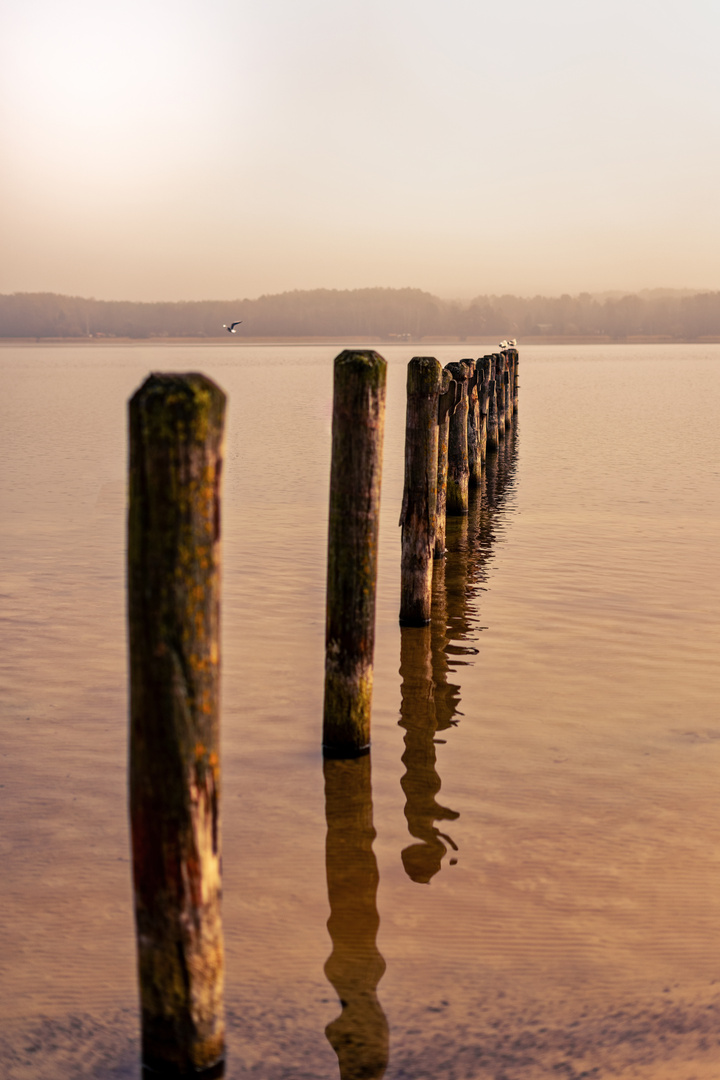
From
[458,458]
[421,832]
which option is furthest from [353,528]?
[458,458]

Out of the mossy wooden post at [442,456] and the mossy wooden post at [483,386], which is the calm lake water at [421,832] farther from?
the mossy wooden post at [483,386]

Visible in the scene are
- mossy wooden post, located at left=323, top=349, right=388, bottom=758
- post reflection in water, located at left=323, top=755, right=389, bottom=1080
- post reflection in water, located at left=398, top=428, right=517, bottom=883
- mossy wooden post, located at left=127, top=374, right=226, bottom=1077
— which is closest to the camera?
mossy wooden post, located at left=127, top=374, right=226, bottom=1077

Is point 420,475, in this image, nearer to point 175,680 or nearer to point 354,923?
point 354,923

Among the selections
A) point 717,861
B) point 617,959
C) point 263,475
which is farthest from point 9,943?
point 263,475

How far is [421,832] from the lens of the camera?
554 cm

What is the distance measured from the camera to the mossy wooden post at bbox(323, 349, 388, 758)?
6.02 metres

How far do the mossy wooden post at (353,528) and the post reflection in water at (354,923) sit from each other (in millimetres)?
561

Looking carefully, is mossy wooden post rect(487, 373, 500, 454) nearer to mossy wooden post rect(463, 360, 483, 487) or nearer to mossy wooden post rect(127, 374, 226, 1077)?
mossy wooden post rect(463, 360, 483, 487)

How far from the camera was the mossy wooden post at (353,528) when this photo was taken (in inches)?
237

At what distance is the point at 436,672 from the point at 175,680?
5157 millimetres

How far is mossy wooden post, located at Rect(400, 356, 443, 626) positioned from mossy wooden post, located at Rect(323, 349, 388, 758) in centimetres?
310

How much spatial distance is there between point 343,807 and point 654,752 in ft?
6.92

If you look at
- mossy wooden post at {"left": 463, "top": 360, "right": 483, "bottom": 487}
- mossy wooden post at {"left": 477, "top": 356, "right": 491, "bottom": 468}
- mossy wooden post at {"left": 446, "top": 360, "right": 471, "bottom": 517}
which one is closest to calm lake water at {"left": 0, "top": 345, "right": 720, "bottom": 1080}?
mossy wooden post at {"left": 446, "top": 360, "right": 471, "bottom": 517}

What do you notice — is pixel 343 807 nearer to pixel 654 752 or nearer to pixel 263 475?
pixel 654 752
